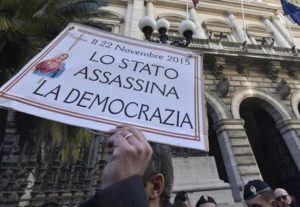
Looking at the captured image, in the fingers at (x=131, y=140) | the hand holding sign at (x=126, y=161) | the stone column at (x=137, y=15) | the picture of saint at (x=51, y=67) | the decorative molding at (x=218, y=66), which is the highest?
the stone column at (x=137, y=15)

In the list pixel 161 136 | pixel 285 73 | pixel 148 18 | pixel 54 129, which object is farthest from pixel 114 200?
pixel 285 73

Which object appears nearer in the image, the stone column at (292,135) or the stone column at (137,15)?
the stone column at (292,135)

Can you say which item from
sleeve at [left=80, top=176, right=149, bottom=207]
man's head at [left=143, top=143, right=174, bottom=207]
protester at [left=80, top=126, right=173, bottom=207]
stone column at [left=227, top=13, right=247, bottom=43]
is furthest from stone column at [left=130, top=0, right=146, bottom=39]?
sleeve at [left=80, top=176, right=149, bottom=207]

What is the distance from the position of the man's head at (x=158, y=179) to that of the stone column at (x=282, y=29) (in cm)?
1902

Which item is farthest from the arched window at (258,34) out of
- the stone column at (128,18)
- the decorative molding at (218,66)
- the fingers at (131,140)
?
the fingers at (131,140)

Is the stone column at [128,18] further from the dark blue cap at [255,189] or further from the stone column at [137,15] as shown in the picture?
the dark blue cap at [255,189]

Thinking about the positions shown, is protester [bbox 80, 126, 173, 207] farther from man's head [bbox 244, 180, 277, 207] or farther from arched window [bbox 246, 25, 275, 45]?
arched window [bbox 246, 25, 275, 45]

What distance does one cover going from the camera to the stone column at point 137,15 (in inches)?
569

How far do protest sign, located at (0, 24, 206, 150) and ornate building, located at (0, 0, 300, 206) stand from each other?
13.2ft

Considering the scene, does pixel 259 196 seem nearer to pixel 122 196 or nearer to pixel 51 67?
pixel 122 196

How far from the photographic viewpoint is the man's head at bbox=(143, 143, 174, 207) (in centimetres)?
131

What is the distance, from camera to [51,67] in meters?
1.88

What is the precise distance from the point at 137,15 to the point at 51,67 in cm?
1519

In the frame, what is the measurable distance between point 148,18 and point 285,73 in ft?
32.5
